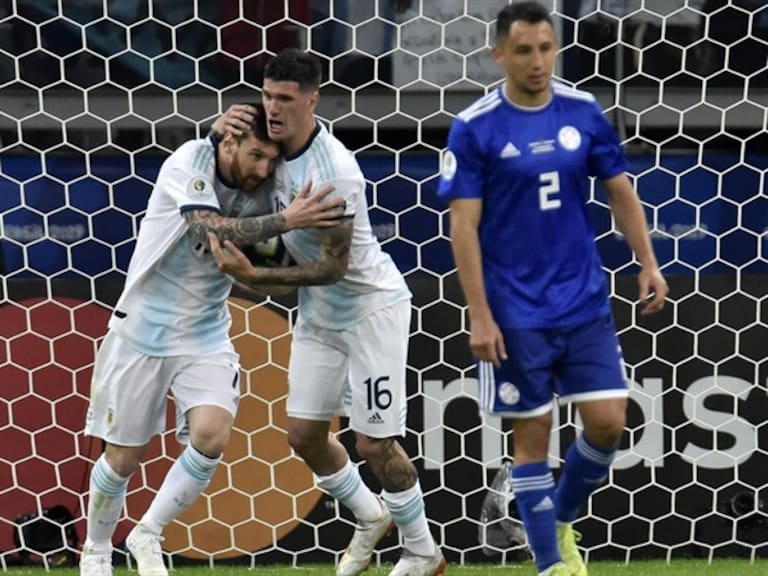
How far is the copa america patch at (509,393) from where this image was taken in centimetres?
538

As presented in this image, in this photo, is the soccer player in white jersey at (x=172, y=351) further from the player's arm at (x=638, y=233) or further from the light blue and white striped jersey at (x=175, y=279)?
the player's arm at (x=638, y=233)

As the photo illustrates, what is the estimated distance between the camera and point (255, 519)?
7039 millimetres

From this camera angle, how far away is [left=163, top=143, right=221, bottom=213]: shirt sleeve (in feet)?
18.7

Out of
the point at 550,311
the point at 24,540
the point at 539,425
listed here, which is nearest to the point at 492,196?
the point at 550,311

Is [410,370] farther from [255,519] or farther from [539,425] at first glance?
[539,425]

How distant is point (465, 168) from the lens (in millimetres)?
5262

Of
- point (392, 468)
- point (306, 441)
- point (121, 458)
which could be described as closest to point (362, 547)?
point (392, 468)

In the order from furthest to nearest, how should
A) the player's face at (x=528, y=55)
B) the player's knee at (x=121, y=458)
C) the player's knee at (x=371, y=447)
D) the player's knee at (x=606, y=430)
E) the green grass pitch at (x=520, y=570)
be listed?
the green grass pitch at (x=520, y=570)
the player's knee at (x=371, y=447)
the player's knee at (x=121, y=458)
the player's knee at (x=606, y=430)
the player's face at (x=528, y=55)

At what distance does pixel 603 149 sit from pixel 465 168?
1.55ft

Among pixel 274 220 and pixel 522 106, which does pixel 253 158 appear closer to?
pixel 274 220

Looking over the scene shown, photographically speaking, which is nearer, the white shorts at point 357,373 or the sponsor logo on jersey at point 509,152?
the sponsor logo on jersey at point 509,152

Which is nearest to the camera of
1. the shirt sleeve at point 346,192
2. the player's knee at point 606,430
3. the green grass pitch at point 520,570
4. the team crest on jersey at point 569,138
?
the team crest on jersey at point 569,138

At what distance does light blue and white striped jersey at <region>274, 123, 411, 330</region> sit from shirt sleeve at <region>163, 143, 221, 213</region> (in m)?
0.25

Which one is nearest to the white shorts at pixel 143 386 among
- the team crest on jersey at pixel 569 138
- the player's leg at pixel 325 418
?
the player's leg at pixel 325 418
